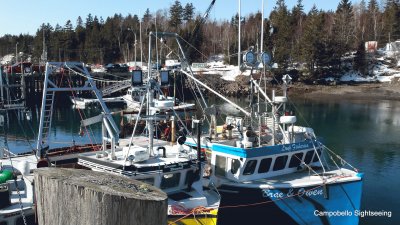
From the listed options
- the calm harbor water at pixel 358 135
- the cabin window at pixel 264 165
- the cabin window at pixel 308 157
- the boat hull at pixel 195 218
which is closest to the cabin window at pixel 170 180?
the boat hull at pixel 195 218

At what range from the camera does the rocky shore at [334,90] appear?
73.1 meters

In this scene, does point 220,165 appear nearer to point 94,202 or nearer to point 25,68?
point 94,202

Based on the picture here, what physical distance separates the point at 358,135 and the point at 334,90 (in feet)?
124

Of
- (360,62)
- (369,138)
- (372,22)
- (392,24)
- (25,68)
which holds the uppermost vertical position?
(372,22)

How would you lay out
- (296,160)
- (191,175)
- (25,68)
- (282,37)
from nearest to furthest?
(191,175) → (296,160) → (25,68) → (282,37)

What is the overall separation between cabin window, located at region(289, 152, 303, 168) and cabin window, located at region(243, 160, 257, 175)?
204 cm

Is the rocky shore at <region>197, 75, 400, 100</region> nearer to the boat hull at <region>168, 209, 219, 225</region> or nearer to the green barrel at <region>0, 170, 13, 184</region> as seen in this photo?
the green barrel at <region>0, 170, 13, 184</region>

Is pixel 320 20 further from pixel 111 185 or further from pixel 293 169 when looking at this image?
pixel 111 185

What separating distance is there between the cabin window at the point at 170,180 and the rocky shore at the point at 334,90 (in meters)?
56.8

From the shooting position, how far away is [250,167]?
17875mm

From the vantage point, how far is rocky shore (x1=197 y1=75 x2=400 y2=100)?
73.1 m

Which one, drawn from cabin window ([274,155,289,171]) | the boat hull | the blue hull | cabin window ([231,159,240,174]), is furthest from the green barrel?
cabin window ([274,155,289,171])

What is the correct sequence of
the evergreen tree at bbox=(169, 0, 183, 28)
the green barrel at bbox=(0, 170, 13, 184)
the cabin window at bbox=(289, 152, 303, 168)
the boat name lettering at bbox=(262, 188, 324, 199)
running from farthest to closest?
the evergreen tree at bbox=(169, 0, 183, 28), the cabin window at bbox=(289, 152, 303, 168), the boat name lettering at bbox=(262, 188, 324, 199), the green barrel at bbox=(0, 170, 13, 184)

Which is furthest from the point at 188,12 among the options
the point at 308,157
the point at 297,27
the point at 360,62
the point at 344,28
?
the point at 308,157
